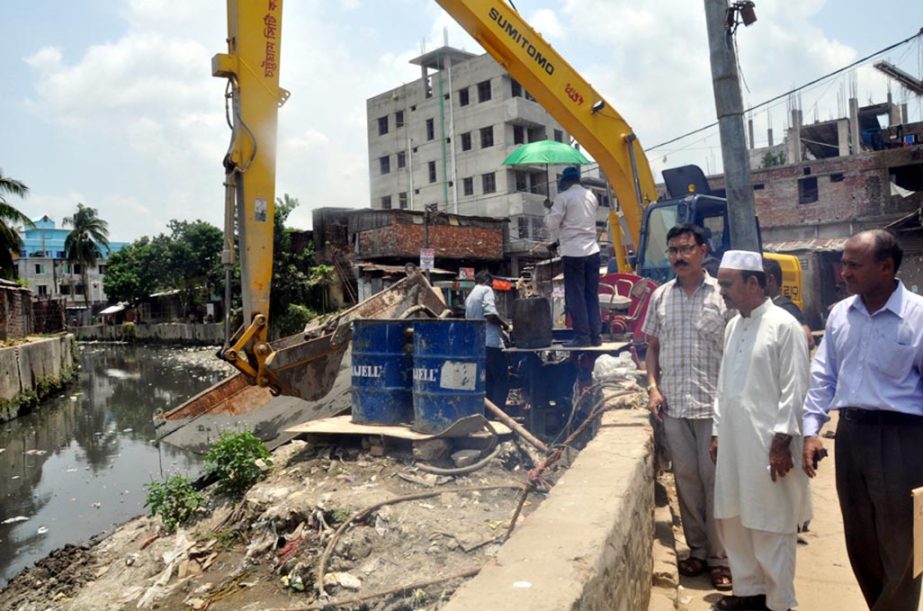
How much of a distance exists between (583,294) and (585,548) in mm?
3900

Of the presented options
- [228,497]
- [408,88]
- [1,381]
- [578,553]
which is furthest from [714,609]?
[408,88]

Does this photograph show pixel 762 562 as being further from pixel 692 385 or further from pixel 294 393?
pixel 294 393

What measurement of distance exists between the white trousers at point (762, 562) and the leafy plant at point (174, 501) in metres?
4.70

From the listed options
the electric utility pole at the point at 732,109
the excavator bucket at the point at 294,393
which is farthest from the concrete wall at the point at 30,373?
the electric utility pole at the point at 732,109

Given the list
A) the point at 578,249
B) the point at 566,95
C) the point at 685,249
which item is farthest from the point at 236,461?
the point at 566,95

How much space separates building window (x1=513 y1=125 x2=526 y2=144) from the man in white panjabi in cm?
3414

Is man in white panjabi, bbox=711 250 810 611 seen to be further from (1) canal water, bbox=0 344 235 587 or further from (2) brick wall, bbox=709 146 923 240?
(2) brick wall, bbox=709 146 923 240

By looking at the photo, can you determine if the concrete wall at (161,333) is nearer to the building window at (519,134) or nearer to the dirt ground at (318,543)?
the building window at (519,134)

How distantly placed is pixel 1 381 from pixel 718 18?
1792cm

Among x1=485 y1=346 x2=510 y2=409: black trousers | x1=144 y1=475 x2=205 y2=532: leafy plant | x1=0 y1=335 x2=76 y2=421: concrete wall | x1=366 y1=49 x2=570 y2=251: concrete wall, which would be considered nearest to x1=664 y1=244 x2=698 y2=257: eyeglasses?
x1=485 y1=346 x2=510 y2=409: black trousers

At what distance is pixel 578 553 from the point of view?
210 centimetres

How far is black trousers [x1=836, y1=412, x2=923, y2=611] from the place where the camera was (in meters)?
2.52

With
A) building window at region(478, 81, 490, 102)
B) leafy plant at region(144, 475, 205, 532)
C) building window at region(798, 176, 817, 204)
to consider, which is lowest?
leafy plant at region(144, 475, 205, 532)

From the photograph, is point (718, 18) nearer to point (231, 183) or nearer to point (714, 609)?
point (231, 183)
